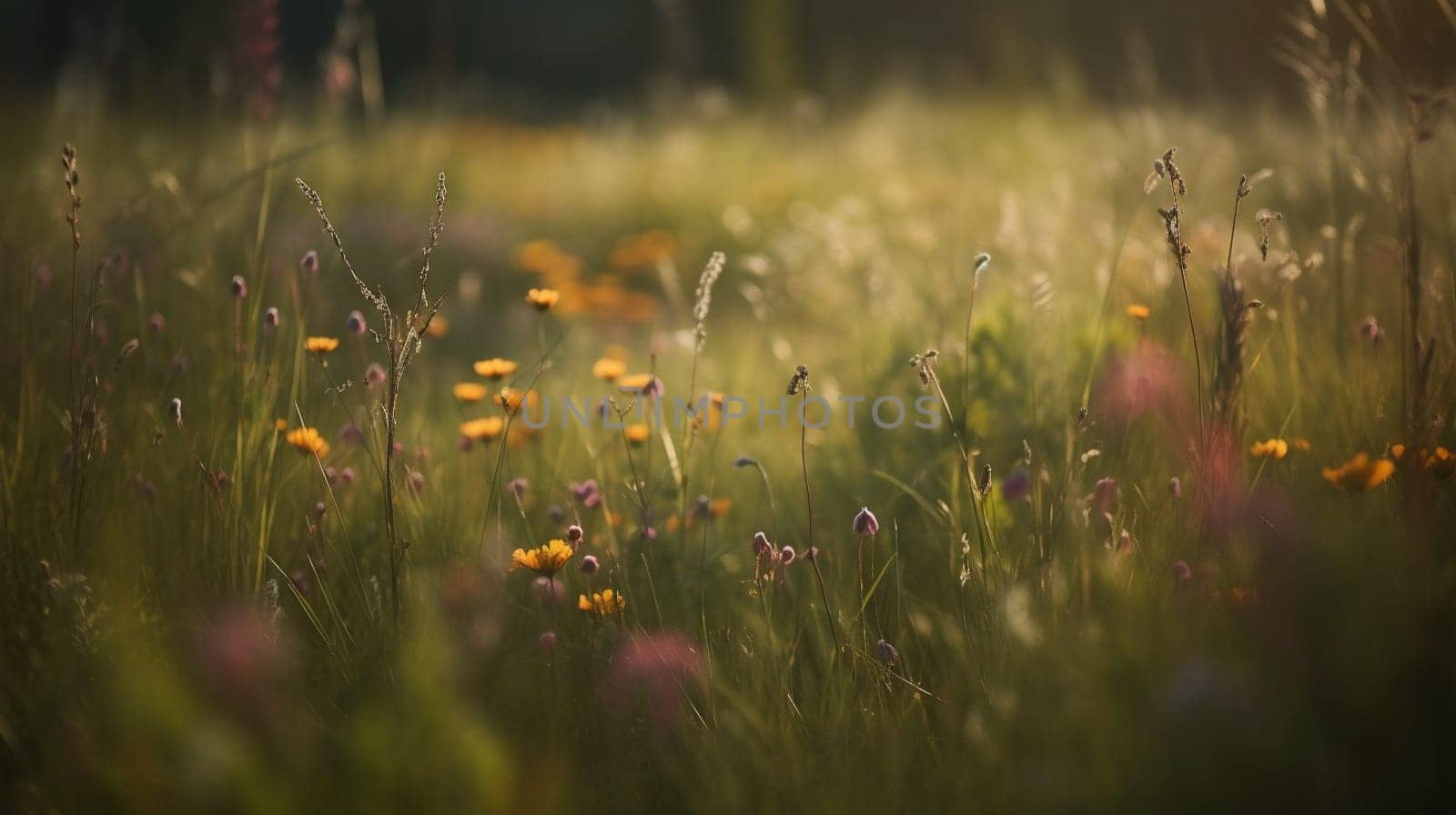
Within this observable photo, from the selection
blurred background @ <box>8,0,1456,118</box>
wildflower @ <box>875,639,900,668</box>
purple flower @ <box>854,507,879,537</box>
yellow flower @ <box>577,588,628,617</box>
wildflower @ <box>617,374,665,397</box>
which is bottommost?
wildflower @ <box>875,639,900,668</box>

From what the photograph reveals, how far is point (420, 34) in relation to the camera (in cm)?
1468

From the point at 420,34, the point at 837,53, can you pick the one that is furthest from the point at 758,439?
the point at 420,34

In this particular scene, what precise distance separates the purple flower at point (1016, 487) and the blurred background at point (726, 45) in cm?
460

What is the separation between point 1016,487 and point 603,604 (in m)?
0.71

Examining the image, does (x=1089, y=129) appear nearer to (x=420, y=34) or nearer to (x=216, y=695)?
(x=216, y=695)

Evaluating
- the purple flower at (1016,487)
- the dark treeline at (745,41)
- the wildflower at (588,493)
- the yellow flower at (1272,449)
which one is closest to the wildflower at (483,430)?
the wildflower at (588,493)

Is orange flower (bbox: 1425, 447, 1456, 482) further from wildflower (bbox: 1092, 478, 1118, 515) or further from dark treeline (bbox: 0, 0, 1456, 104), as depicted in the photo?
dark treeline (bbox: 0, 0, 1456, 104)

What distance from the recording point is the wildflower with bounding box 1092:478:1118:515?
59.3 inches

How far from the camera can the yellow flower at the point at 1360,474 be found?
1270 mm

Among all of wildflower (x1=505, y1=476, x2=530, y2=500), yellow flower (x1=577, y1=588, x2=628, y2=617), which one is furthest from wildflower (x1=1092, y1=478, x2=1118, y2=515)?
wildflower (x1=505, y1=476, x2=530, y2=500)

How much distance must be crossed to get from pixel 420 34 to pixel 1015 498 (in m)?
14.9

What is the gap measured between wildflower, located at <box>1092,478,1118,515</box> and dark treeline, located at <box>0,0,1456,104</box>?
581 cm

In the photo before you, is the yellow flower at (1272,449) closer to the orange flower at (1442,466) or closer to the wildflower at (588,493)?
the orange flower at (1442,466)

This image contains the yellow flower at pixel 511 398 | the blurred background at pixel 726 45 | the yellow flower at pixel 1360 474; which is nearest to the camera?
the yellow flower at pixel 1360 474
